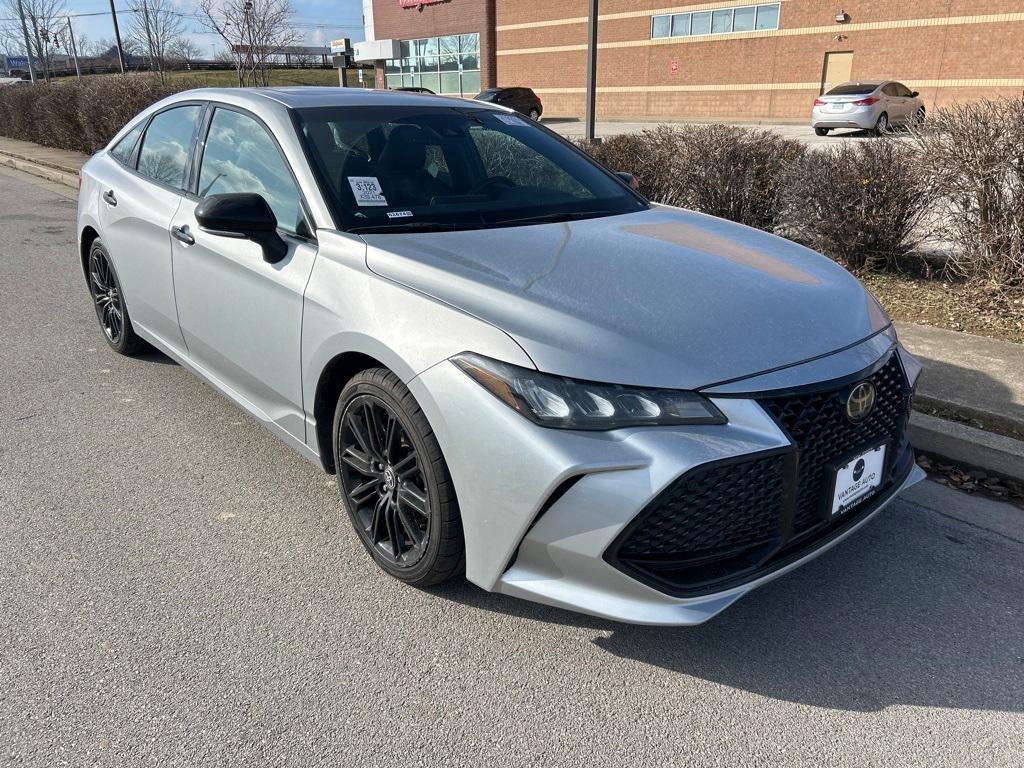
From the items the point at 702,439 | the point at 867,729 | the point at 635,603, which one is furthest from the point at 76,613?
the point at 867,729

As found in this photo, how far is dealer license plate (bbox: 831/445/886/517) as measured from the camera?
7.96 feet

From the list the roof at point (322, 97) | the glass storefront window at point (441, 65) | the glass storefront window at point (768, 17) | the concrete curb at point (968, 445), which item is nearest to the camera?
the roof at point (322, 97)

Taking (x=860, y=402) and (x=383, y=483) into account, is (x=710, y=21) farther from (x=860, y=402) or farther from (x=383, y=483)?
(x=383, y=483)

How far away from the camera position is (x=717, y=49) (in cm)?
3506

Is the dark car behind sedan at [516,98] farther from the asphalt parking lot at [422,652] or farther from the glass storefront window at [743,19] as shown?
the asphalt parking lot at [422,652]

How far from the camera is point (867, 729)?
7.32 feet

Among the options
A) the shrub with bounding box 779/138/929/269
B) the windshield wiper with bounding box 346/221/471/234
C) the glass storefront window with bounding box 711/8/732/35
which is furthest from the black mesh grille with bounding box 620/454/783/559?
the glass storefront window with bounding box 711/8/732/35

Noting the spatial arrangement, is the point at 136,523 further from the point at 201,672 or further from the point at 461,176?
the point at 461,176

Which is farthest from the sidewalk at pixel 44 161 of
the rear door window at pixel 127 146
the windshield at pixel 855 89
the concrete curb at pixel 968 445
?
the windshield at pixel 855 89

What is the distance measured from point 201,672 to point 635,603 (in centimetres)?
132

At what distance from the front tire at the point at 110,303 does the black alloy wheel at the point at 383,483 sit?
255cm

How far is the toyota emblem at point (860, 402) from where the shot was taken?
7.83 feet

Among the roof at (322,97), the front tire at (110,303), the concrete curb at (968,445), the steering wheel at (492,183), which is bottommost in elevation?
the concrete curb at (968,445)

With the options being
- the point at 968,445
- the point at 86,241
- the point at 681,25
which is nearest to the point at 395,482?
the point at 968,445
